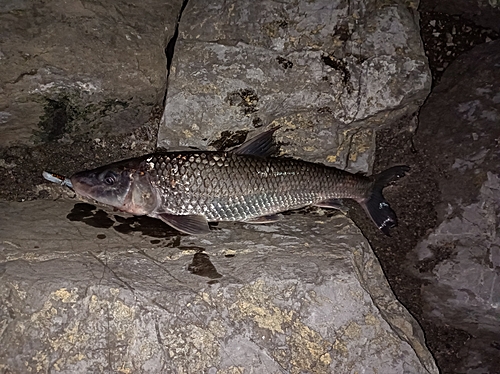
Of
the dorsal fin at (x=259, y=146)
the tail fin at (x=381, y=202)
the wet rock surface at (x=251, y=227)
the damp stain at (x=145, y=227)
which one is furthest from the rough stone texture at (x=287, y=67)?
the damp stain at (x=145, y=227)

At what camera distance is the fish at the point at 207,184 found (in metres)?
3.95

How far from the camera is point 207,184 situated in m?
3.95

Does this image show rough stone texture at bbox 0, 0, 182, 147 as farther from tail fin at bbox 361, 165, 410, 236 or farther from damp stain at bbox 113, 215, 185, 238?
tail fin at bbox 361, 165, 410, 236

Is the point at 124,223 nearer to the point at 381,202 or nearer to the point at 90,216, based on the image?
the point at 90,216

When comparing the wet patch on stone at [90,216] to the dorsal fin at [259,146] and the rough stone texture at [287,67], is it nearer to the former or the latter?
the rough stone texture at [287,67]

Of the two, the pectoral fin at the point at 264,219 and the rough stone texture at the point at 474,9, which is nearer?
the pectoral fin at the point at 264,219

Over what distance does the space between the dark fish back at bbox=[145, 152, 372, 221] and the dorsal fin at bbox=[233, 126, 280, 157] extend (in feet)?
0.20

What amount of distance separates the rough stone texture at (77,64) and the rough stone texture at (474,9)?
236 cm

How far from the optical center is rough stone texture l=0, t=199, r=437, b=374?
3248 mm

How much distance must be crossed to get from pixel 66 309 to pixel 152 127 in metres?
1.82

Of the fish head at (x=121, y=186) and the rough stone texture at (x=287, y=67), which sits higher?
the rough stone texture at (x=287, y=67)

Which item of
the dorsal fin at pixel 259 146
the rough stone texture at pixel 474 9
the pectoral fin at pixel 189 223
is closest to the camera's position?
the pectoral fin at pixel 189 223

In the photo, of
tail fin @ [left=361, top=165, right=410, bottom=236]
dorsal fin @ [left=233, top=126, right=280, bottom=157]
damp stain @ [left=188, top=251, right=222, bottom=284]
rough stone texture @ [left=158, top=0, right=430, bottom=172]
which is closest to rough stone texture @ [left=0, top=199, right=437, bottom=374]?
damp stain @ [left=188, top=251, right=222, bottom=284]

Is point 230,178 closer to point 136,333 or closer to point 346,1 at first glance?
point 136,333
